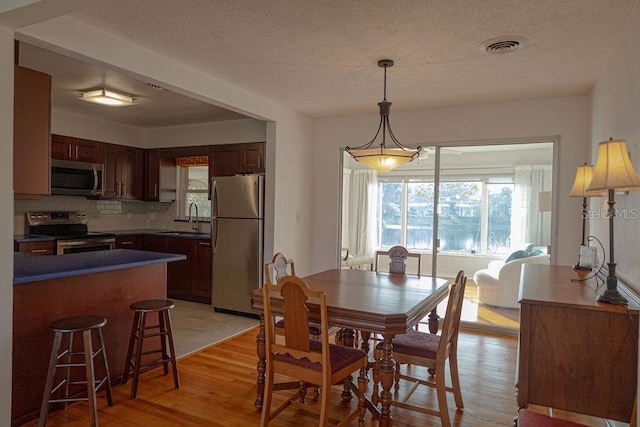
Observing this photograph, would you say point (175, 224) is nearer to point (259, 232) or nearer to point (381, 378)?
point (259, 232)

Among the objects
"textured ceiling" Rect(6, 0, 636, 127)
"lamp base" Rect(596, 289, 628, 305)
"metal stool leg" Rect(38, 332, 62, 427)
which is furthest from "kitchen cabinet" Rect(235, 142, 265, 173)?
"lamp base" Rect(596, 289, 628, 305)

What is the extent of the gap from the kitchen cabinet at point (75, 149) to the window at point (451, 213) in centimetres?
377

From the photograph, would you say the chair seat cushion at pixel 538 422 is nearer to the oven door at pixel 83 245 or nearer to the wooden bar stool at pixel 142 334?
the wooden bar stool at pixel 142 334

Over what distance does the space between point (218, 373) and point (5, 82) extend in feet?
7.83

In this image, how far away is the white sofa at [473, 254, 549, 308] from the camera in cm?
440

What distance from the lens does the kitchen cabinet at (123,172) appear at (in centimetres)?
553

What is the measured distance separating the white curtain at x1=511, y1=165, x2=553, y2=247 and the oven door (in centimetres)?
483

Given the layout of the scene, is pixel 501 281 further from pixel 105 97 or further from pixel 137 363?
pixel 105 97

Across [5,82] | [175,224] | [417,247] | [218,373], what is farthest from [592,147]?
[175,224]

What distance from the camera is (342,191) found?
16.9ft

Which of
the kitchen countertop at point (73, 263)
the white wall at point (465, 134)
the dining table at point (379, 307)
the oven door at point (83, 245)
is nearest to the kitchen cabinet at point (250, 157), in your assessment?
the white wall at point (465, 134)

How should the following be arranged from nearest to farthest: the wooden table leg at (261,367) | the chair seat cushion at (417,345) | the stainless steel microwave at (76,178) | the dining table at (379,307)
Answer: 1. the dining table at (379,307)
2. the chair seat cushion at (417,345)
3. the wooden table leg at (261,367)
4. the stainless steel microwave at (76,178)

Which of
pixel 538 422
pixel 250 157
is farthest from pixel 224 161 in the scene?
pixel 538 422

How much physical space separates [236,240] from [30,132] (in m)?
2.63
